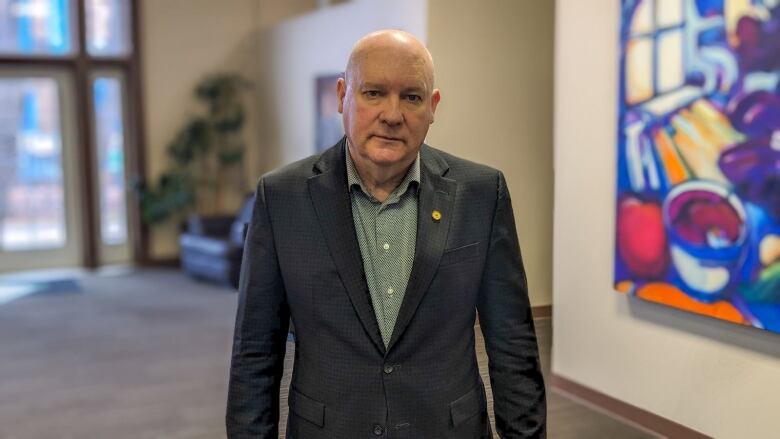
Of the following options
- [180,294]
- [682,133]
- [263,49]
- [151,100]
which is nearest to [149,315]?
[180,294]

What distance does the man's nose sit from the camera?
1.51 m

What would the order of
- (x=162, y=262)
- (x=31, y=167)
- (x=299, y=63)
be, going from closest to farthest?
(x=299, y=63), (x=31, y=167), (x=162, y=262)

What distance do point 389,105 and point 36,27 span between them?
8.15 metres

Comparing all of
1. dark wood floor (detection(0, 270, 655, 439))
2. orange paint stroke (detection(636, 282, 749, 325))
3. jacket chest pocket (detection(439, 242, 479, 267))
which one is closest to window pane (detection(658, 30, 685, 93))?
orange paint stroke (detection(636, 282, 749, 325))

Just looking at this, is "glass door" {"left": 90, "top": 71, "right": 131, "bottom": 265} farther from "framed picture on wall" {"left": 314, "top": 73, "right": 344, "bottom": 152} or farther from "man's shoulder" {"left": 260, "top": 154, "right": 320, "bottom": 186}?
"man's shoulder" {"left": 260, "top": 154, "right": 320, "bottom": 186}

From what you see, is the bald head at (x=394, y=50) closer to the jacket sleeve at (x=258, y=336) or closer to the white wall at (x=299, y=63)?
the jacket sleeve at (x=258, y=336)

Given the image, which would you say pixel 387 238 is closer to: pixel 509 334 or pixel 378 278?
pixel 378 278

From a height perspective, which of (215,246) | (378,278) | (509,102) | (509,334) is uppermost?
(509,102)

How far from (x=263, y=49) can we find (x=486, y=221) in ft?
26.5

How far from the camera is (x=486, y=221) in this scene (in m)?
1.65

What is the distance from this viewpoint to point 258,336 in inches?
64.8

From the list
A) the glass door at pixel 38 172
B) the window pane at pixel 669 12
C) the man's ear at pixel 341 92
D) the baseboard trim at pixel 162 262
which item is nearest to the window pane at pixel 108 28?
the glass door at pixel 38 172

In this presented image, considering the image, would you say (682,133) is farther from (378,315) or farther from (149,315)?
(149,315)

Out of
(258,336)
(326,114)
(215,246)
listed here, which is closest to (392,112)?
(258,336)
